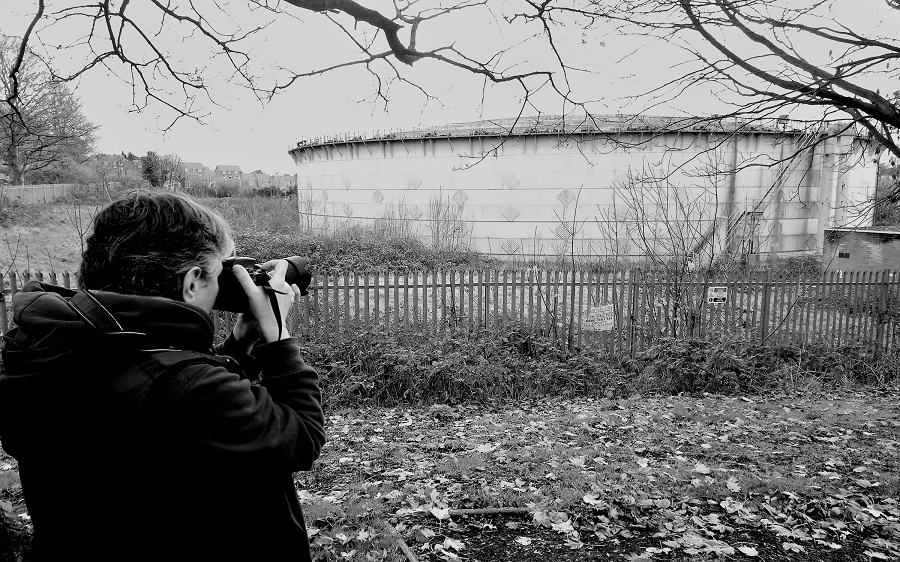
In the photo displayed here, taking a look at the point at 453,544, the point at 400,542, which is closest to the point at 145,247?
the point at 400,542

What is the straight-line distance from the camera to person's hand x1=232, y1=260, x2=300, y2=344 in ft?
4.61

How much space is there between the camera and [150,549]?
3.83 feet

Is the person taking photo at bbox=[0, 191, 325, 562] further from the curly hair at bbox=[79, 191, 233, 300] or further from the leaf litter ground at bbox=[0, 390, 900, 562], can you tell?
the leaf litter ground at bbox=[0, 390, 900, 562]

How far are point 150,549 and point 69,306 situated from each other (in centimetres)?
50

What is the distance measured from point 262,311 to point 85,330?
0.41m

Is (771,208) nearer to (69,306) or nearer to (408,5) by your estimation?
(408,5)

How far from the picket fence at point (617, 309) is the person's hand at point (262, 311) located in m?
7.41

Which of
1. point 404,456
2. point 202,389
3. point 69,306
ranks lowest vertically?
point 404,456

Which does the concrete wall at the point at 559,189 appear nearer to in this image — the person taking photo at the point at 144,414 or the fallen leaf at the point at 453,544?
the fallen leaf at the point at 453,544

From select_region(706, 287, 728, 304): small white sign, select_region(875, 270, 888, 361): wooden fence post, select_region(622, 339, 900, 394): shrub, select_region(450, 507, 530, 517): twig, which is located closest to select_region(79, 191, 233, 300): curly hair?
select_region(450, 507, 530, 517): twig

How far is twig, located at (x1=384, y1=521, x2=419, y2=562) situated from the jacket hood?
7.56 ft

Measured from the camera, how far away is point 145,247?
4.03ft

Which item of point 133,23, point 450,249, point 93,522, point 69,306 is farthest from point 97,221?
point 450,249

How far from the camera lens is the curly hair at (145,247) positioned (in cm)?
122
